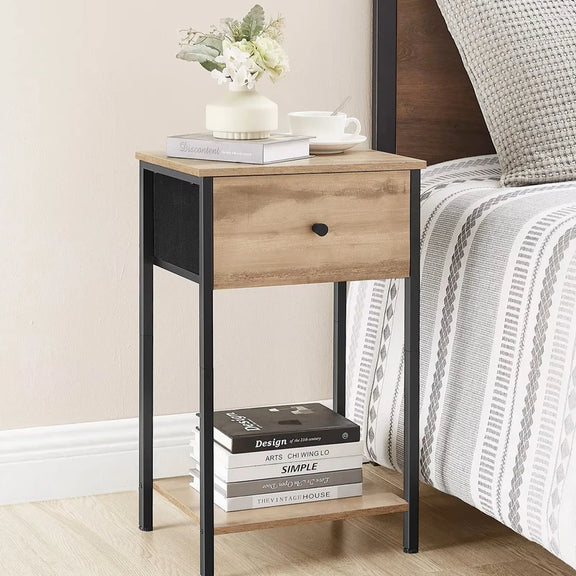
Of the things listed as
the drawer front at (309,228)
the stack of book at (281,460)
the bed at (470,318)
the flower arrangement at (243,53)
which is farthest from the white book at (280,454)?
the flower arrangement at (243,53)

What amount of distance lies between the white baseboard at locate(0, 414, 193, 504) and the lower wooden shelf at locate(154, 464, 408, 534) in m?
0.25

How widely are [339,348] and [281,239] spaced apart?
47cm

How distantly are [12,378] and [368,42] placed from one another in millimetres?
920

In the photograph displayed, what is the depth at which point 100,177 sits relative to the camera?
2.03 m

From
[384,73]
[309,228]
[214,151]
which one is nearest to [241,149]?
[214,151]

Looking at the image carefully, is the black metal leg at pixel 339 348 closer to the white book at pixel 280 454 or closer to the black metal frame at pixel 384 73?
the white book at pixel 280 454

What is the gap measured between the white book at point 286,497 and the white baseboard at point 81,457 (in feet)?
1.28

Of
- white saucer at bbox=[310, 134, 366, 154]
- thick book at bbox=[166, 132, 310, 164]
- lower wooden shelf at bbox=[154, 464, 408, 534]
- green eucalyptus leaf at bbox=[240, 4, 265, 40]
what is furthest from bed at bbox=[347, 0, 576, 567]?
green eucalyptus leaf at bbox=[240, 4, 265, 40]

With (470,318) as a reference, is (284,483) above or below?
below

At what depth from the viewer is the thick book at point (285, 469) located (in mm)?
1740

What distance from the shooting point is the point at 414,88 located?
2186 millimetres

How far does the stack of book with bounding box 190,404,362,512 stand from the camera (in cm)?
174

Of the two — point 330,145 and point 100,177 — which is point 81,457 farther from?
point 330,145

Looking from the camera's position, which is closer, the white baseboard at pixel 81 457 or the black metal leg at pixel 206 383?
the black metal leg at pixel 206 383
